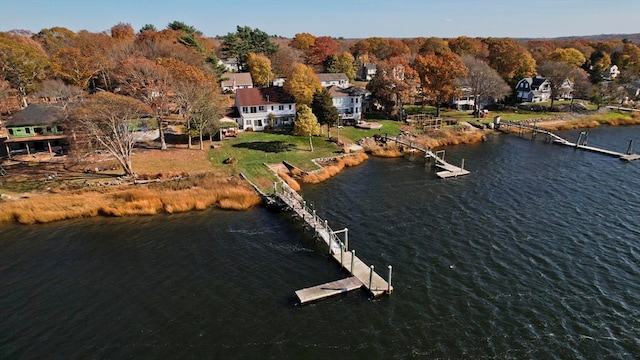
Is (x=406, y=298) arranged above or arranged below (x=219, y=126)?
below

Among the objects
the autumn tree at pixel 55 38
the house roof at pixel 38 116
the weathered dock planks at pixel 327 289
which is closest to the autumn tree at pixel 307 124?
the house roof at pixel 38 116

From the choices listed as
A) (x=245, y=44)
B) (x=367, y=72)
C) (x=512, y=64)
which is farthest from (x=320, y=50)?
(x=512, y=64)

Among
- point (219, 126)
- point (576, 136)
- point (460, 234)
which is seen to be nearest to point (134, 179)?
point (219, 126)

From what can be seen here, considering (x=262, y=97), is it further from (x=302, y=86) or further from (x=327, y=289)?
(x=327, y=289)

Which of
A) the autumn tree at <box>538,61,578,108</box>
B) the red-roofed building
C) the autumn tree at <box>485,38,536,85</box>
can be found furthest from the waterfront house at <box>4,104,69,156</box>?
the autumn tree at <box>538,61,578,108</box>

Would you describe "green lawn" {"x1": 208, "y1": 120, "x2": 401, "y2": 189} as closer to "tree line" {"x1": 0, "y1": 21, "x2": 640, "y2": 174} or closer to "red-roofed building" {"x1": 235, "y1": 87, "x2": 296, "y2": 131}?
"red-roofed building" {"x1": 235, "y1": 87, "x2": 296, "y2": 131}

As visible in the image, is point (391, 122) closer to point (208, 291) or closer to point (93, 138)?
point (93, 138)
